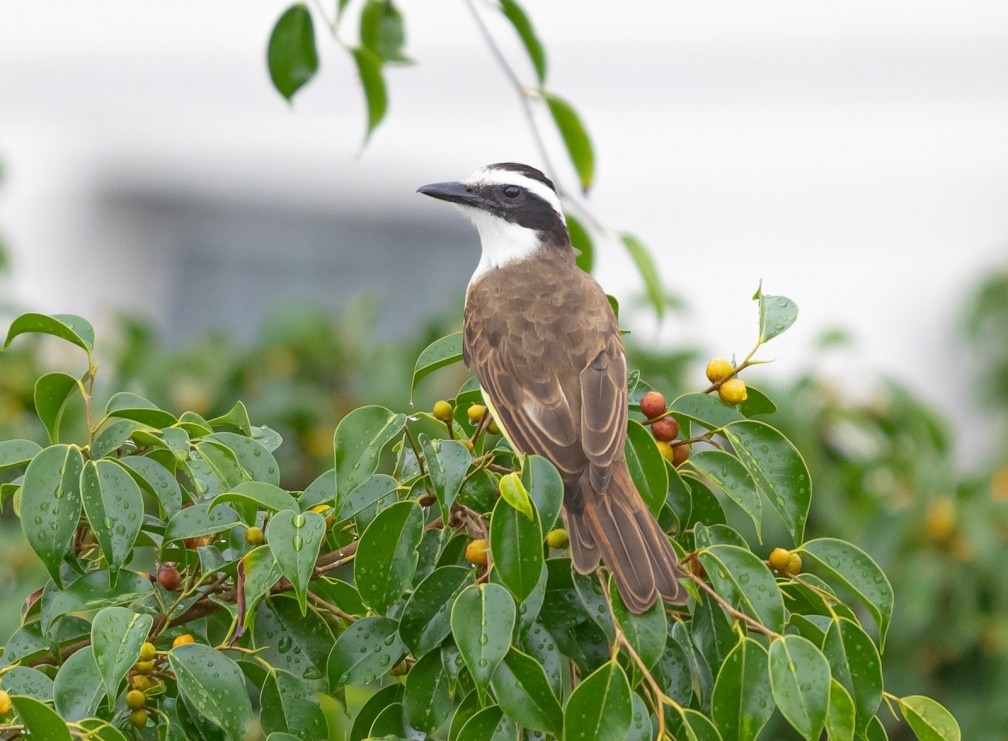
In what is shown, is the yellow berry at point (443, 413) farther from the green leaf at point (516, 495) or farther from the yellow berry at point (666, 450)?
the green leaf at point (516, 495)

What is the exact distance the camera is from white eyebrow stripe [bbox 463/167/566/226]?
4.60m

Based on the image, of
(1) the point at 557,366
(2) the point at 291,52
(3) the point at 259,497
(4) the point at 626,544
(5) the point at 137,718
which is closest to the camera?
(3) the point at 259,497

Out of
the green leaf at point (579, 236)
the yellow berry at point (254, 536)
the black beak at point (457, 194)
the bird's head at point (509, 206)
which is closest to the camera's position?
the yellow berry at point (254, 536)

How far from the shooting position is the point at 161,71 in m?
11.5

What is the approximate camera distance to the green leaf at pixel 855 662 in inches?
92.8

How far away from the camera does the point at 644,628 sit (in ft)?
7.79

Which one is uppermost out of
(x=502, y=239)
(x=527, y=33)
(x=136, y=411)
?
(x=527, y=33)

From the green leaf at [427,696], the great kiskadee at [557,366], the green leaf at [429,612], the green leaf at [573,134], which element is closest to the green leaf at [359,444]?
the green leaf at [429,612]

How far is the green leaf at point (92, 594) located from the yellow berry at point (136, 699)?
0.16 m

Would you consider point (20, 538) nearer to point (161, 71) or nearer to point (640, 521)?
point (640, 521)

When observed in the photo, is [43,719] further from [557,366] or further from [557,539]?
[557,366]

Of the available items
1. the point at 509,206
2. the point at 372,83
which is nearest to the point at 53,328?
the point at 372,83

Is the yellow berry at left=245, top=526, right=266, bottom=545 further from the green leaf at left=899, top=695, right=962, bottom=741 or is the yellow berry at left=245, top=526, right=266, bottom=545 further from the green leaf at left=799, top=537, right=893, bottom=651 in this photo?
the green leaf at left=899, top=695, right=962, bottom=741

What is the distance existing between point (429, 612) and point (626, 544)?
1.49ft
